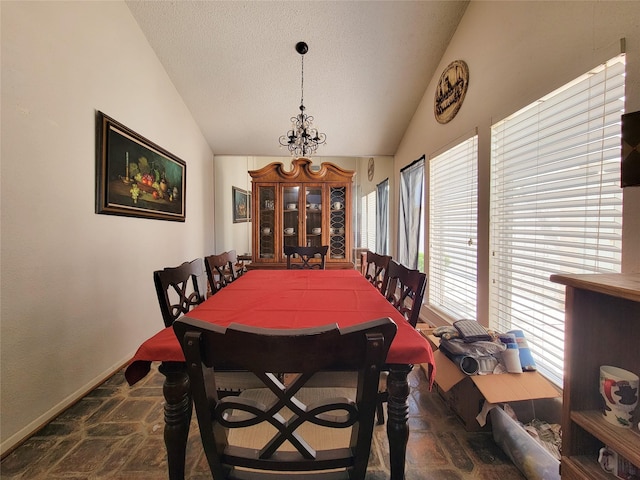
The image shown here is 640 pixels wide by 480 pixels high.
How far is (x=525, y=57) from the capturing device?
61.7 inches

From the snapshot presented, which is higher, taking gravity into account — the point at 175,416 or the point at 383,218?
the point at 383,218

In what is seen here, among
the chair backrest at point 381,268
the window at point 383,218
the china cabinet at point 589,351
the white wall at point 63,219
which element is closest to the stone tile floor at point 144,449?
the white wall at point 63,219

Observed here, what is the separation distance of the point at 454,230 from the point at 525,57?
1.30 meters

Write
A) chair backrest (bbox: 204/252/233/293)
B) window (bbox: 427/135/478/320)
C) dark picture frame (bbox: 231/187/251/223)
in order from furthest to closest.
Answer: dark picture frame (bbox: 231/187/251/223)
window (bbox: 427/135/478/320)
chair backrest (bbox: 204/252/233/293)

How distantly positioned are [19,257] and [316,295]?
1.53 meters

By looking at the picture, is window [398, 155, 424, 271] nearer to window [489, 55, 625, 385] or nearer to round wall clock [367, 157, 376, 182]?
round wall clock [367, 157, 376, 182]

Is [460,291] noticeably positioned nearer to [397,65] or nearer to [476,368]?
[476,368]

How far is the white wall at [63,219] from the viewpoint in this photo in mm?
1298

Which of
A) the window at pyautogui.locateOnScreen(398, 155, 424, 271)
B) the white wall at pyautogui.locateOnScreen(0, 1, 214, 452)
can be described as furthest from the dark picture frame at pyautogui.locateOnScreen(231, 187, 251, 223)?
the window at pyautogui.locateOnScreen(398, 155, 424, 271)

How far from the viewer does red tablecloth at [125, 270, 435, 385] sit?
833mm

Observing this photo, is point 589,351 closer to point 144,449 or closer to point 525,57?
point 525,57

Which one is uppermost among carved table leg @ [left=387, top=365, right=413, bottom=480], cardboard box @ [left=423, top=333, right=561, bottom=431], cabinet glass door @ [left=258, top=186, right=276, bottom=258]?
cabinet glass door @ [left=258, top=186, right=276, bottom=258]

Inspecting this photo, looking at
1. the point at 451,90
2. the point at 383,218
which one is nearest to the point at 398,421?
the point at 451,90

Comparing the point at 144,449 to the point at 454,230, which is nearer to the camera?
the point at 144,449
